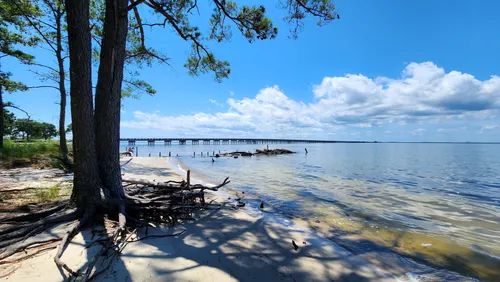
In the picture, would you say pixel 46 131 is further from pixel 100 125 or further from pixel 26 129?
pixel 100 125

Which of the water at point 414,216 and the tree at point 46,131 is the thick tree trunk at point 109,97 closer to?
the water at point 414,216

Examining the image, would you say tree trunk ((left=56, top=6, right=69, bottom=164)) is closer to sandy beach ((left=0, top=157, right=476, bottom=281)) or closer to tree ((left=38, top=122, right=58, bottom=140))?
sandy beach ((left=0, top=157, right=476, bottom=281))

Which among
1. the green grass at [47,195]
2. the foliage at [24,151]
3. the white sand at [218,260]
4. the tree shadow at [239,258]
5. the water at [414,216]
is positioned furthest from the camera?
the foliage at [24,151]

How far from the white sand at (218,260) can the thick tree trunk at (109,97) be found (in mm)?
1253

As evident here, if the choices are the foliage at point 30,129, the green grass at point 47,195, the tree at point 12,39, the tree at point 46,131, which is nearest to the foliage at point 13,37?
the tree at point 12,39

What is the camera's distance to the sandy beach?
309 centimetres

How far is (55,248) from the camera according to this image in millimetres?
3520

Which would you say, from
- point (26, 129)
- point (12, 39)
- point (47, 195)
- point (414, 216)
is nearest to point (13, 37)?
point (12, 39)

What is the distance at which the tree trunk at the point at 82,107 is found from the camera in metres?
4.39

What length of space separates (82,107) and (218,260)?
12.0ft

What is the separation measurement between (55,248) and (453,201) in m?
13.6

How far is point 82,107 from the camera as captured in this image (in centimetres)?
446

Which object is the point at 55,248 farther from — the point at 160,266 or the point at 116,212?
the point at 160,266

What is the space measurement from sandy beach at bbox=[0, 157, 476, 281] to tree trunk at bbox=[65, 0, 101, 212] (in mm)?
734
